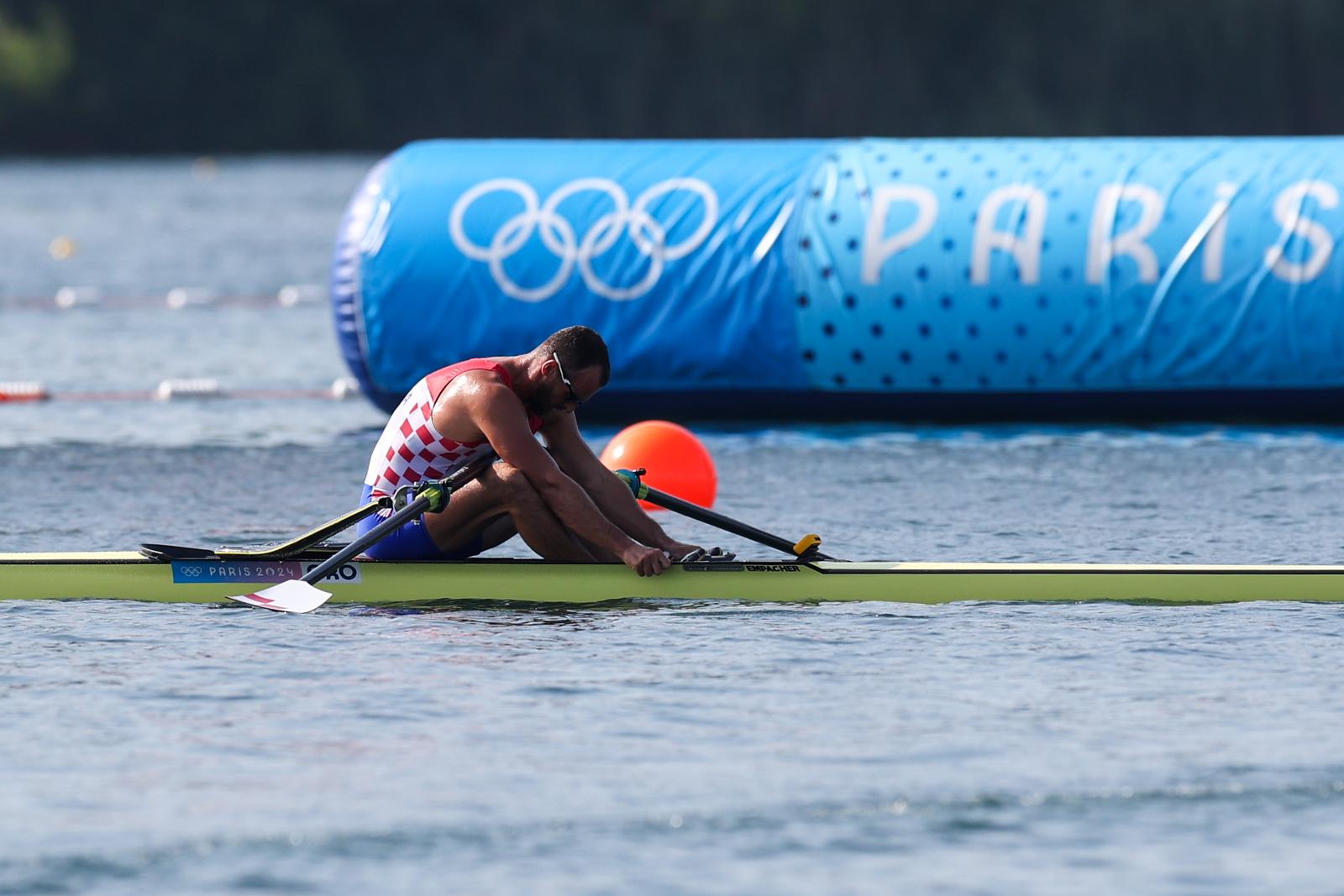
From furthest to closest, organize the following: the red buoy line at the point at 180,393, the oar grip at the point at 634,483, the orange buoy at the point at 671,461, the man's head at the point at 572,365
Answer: the red buoy line at the point at 180,393
the orange buoy at the point at 671,461
the oar grip at the point at 634,483
the man's head at the point at 572,365

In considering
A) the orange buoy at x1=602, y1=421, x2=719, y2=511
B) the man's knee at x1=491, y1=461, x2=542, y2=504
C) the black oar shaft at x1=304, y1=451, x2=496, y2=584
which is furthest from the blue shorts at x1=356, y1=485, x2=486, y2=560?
the orange buoy at x1=602, y1=421, x2=719, y2=511

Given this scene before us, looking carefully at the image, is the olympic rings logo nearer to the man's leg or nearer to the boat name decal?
the man's leg

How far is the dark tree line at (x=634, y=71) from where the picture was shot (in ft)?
203

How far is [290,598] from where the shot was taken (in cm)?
1030

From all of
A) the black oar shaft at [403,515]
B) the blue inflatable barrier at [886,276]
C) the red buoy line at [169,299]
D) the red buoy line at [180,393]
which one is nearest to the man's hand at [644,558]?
the black oar shaft at [403,515]

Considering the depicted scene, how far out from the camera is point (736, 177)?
16.9 m

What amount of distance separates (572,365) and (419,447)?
92 centimetres

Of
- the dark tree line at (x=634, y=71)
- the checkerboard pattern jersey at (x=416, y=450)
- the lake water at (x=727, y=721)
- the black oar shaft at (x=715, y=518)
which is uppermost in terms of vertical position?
the dark tree line at (x=634, y=71)

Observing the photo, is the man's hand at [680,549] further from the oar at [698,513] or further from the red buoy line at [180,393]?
the red buoy line at [180,393]

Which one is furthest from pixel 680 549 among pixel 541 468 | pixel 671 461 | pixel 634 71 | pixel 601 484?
pixel 634 71

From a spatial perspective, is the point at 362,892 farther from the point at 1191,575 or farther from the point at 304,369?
the point at 304,369

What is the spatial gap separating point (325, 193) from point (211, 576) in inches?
1836

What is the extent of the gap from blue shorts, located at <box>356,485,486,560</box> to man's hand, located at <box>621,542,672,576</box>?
80 centimetres

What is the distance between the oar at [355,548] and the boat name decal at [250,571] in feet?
0.21
